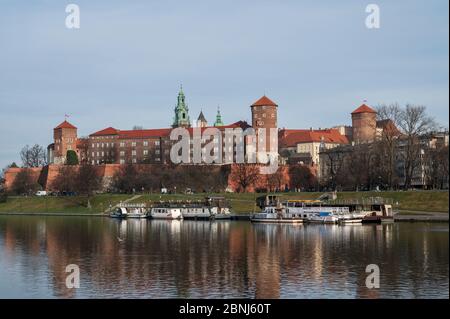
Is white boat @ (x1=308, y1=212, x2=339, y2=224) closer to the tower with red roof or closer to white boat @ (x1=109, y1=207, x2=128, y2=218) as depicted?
white boat @ (x1=109, y1=207, x2=128, y2=218)

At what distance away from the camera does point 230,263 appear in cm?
2794

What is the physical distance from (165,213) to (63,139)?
2350 inches

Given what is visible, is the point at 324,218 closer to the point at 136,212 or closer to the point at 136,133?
the point at 136,212

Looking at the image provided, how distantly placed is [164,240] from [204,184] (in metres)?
44.5

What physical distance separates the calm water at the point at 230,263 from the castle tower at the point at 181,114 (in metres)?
82.1

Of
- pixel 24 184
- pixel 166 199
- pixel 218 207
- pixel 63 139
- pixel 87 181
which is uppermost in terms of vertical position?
pixel 63 139

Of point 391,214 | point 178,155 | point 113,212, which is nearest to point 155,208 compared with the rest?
point 113,212

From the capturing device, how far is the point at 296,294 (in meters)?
21.2

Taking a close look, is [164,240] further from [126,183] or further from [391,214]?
[126,183]

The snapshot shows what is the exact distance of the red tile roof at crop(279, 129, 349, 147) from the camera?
11456 cm

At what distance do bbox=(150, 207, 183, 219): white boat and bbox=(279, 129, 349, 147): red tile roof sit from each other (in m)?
53.7

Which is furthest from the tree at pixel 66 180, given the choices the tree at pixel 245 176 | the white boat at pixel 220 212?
the white boat at pixel 220 212

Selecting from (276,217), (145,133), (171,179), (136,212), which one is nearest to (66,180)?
(171,179)
